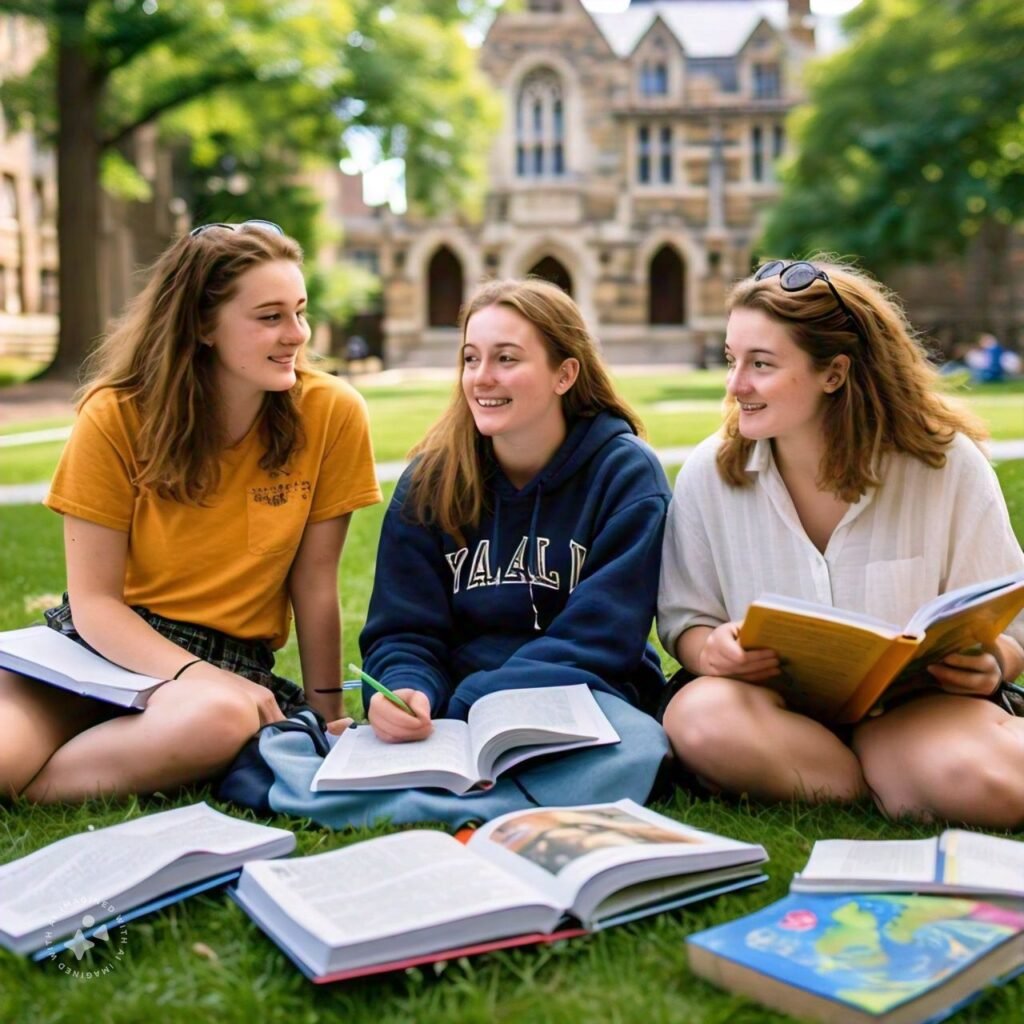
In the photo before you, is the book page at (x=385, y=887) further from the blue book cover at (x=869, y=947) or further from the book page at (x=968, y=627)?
the book page at (x=968, y=627)

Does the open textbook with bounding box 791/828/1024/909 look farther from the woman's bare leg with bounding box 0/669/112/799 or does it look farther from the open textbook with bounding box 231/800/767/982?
the woman's bare leg with bounding box 0/669/112/799

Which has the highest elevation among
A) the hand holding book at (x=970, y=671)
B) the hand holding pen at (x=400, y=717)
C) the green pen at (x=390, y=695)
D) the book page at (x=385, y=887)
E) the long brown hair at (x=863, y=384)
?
the long brown hair at (x=863, y=384)

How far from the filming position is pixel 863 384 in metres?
3.00

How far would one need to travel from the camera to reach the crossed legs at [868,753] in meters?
2.72

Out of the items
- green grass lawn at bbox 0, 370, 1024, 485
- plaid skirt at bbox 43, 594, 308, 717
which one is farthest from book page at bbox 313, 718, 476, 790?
green grass lawn at bbox 0, 370, 1024, 485

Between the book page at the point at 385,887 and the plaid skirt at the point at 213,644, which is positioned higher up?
the plaid skirt at the point at 213,644

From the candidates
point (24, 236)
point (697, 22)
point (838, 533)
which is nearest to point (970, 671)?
point (838, 533)

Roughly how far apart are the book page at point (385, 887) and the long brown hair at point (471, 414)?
113cm

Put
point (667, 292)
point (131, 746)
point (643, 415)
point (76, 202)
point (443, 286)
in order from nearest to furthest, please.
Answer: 1. point (131, 746)
2. point (643, 415)
3. point (76, 202)
4. point (443, 286)
5. point (667, 292)

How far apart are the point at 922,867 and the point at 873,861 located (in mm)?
94

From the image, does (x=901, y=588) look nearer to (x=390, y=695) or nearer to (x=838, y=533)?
(x=838, y=533)

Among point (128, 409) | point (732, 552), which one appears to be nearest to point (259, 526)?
point (128, 409)

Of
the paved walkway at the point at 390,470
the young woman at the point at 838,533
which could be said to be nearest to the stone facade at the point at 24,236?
the paved walkway at the point at 390,470

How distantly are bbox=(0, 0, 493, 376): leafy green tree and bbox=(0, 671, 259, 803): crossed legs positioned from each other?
13.8 metres
